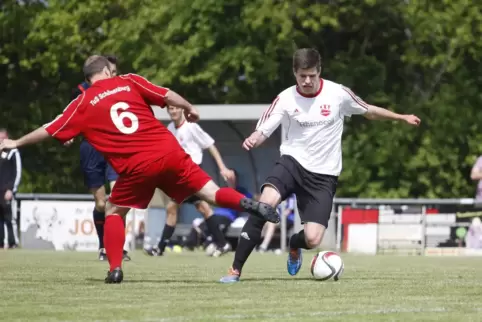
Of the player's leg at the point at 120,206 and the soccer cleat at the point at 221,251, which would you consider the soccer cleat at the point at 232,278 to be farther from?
the soccer cleat at the point at 221,251

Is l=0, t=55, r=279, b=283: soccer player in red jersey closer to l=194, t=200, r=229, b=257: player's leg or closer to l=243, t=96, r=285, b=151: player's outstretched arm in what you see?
l=243, t=96, r=285, b=151: player's outstretched arm

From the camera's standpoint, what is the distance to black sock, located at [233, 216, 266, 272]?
10852mm

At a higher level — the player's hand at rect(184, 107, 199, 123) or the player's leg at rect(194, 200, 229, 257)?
the player's hand at rect(184, 107, 199, 123)

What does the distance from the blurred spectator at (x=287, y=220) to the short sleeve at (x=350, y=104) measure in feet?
36.9

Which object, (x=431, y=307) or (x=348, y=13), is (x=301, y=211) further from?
(x=348, y=13)

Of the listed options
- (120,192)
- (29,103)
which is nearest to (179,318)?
(120,192)

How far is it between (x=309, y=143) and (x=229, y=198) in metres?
1.30

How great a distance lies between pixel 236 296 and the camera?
9.02 metres

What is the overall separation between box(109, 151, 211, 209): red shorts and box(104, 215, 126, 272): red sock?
0.22 metres

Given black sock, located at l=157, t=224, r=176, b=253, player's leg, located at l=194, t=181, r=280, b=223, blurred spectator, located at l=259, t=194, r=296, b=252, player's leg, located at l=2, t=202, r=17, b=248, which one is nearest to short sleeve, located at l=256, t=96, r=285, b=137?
player's leg, located at l=194, t=181, r=280, b=223

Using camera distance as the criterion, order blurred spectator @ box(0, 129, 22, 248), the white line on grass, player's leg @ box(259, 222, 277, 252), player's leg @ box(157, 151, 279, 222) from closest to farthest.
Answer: the white line on grass < player's leg @ box(157, 151, 279, 222) < blurred spectator @ box(0, 129, 22, 248) < player's leg @ box(259, 222, 277, 252)

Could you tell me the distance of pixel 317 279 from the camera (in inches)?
440

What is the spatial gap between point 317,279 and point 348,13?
2398 centimetres

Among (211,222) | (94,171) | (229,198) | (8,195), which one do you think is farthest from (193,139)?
(229,198)
